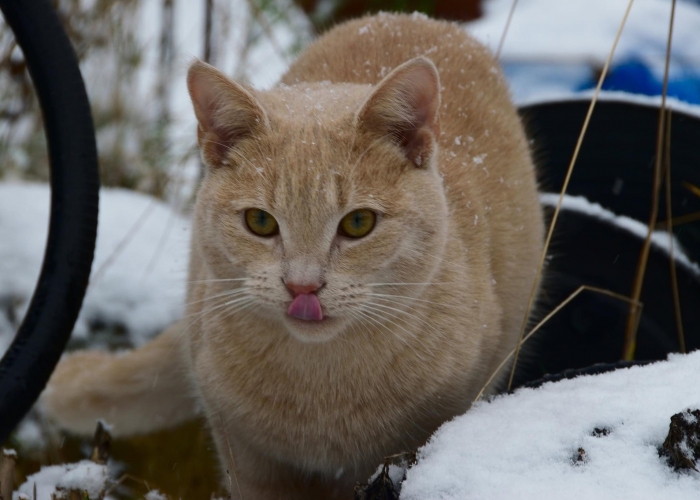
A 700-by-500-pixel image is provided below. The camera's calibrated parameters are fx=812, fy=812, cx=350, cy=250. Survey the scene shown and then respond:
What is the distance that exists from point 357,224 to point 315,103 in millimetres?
329

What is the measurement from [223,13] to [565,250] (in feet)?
6.99

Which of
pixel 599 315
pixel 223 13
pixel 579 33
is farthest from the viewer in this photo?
pixel 579 33

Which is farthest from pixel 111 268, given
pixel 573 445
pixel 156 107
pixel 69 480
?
pixel 573 445

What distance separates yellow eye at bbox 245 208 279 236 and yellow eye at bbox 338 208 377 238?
5.4 inches

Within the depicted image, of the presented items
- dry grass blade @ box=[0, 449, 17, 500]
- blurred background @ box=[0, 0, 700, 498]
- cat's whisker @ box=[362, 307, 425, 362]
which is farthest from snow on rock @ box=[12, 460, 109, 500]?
cat's whisker @ box=[362, 307, 425, 362]

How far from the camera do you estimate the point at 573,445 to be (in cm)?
137

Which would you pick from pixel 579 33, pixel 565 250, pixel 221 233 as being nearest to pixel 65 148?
pixel 221 233

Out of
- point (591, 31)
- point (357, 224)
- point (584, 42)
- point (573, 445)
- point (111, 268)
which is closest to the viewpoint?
point (573, 445)

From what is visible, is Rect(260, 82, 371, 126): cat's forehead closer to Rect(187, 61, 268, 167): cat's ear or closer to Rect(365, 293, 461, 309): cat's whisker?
Rect(187, 61, 268, 167): cat's ear

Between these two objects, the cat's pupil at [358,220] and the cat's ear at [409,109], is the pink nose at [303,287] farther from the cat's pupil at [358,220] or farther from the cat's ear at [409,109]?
the cat's ear at [409,109]

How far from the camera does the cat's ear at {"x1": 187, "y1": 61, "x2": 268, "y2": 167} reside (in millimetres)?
1705

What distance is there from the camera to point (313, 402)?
178 centimetres

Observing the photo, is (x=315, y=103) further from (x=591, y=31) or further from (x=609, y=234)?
(x=591, y=31)

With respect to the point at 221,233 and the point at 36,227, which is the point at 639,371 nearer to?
the point at 221,233
